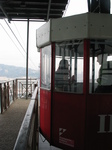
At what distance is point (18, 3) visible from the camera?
7012mm

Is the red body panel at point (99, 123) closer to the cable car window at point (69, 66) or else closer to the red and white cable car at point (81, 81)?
the red and white cable car at point (81, 81)

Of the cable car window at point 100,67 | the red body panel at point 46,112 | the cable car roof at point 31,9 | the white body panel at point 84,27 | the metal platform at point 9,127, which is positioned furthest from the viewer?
the cable car roof at point 31,9

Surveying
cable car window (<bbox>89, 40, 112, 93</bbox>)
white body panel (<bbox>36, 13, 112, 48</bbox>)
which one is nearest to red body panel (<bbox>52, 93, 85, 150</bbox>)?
cable car window (<bbox>89, 40, 112, 93</bbox>)

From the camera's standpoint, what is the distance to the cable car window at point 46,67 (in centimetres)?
401

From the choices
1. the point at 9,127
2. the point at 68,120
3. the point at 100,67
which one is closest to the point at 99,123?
the point at 68,120

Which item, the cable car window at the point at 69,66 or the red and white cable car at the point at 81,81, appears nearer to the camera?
the red and white cable car at the point at 81,81

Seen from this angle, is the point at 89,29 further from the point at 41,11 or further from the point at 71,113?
the point at 41,11

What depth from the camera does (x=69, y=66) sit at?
3779 millimetres

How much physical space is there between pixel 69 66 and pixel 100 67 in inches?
24.3

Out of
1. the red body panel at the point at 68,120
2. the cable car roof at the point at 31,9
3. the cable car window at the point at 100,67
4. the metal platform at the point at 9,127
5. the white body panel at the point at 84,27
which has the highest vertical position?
the cable car roof at the point at 31,9

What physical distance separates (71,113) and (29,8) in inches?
213

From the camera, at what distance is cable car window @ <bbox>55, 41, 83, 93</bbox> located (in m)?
3.57

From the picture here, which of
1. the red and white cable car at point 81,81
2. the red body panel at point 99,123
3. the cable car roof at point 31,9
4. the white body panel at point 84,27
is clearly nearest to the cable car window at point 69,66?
the red and white cable car at point 81,81

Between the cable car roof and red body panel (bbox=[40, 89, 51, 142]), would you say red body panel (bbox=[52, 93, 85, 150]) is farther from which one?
the cable car roof
